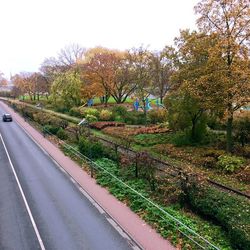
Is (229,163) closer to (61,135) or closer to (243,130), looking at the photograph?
(243,130)

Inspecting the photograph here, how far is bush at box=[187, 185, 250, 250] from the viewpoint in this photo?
10829mm

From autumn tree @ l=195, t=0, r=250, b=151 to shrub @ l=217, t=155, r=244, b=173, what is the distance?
2853 millimetres

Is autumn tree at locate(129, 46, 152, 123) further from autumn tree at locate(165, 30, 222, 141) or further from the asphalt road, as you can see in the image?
the asphalt road

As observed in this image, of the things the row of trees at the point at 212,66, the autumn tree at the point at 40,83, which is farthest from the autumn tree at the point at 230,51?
the autumn tree at the point at 40,83

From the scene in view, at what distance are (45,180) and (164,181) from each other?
7904 mm

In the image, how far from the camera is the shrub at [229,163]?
1964 cm

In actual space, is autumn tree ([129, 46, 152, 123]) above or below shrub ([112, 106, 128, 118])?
above

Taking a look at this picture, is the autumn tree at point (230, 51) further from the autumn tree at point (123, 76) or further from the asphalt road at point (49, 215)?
the autumn tree at point (123, 76)

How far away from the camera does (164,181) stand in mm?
16859

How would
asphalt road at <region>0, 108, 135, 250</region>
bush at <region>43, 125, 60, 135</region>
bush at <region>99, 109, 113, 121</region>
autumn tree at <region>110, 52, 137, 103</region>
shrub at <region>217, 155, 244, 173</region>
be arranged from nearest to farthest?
1. asphalt road at <region>0, 108, 135, 250</region>
2. shrub at <region>217, 155, 244, 173</region>
3. bush at <region>43, 125, 60, 135</region>
4. bush at <region>99, 109, 113, 121</region>
5. autumn tree at <region>110, 52, 137, 103</region>

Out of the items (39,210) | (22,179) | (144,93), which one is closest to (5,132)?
(144,93)

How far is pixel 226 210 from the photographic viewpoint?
12.3 m

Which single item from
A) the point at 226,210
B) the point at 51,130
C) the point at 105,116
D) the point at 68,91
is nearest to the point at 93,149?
the point at 226,210

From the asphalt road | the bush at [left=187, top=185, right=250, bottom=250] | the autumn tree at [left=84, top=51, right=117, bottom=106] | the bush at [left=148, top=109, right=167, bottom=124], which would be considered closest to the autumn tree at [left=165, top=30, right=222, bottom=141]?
the bush at [left=187, top=185, right=250, bottom=250]
